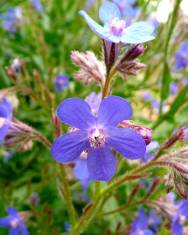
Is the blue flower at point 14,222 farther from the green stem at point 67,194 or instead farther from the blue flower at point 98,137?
the blue flower at point 98,137

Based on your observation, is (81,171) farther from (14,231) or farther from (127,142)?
(127,142)

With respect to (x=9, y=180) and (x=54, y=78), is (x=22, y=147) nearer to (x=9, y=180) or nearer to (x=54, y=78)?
(x=9, y=180)

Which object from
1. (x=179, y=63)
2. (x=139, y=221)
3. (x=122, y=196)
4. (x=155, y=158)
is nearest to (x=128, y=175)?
(x=155, y=158)

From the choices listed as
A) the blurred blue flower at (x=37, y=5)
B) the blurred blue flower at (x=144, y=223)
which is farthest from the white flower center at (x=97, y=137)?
the blurred blue flower at (x=37, y=5)

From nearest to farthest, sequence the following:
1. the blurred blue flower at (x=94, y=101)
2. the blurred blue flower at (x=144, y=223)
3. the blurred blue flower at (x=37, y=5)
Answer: the blurred blue flower at (x=94, y=101)
the blurred blue flower at (x=144, y=223)
the blurred blue flower at (x=37, y=5)

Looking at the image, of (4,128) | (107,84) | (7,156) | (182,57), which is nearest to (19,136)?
(4,128)

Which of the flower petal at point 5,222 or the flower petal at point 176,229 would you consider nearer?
the flower petal at point 176,229

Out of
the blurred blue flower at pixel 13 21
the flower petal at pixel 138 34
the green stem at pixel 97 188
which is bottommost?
the green stem at pixel 97 188
